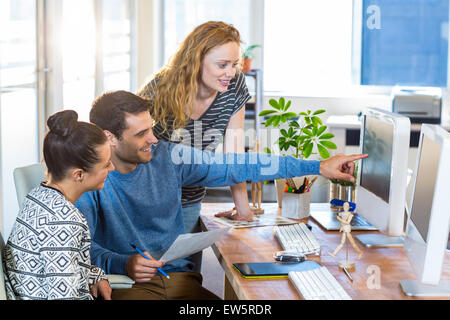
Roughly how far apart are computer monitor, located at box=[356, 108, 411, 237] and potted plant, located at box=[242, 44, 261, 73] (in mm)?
3272

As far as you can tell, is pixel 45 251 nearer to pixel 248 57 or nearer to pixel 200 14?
pixel 248 57

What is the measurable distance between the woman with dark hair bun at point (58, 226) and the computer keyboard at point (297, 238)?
2.05 ft

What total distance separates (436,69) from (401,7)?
25.4 inches

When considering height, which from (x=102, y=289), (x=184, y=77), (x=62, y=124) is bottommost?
(x=102, y=289)

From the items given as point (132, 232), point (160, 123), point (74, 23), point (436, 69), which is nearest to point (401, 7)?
point (436, 69)

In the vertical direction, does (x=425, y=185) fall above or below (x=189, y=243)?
above

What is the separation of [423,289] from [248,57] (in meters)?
4.18

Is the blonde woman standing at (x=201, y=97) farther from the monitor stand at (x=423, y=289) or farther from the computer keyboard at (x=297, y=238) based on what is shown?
the monitor stand at (x=423, y=289)

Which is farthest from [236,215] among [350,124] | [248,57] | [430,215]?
[248,57]

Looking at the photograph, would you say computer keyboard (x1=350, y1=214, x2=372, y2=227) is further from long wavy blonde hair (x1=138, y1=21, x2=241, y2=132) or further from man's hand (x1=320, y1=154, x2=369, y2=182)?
long wavy blonde hair (x1=138, y1=21, x2=241, y2=132)

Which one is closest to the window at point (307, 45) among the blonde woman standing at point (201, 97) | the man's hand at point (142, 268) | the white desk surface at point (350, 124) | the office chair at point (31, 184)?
the white desk surface at point (350, 124)

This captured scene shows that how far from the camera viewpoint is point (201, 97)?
2438mm

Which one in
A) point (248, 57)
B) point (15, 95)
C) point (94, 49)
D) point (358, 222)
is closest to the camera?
point (358, 222)

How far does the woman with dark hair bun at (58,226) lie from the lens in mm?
1485
